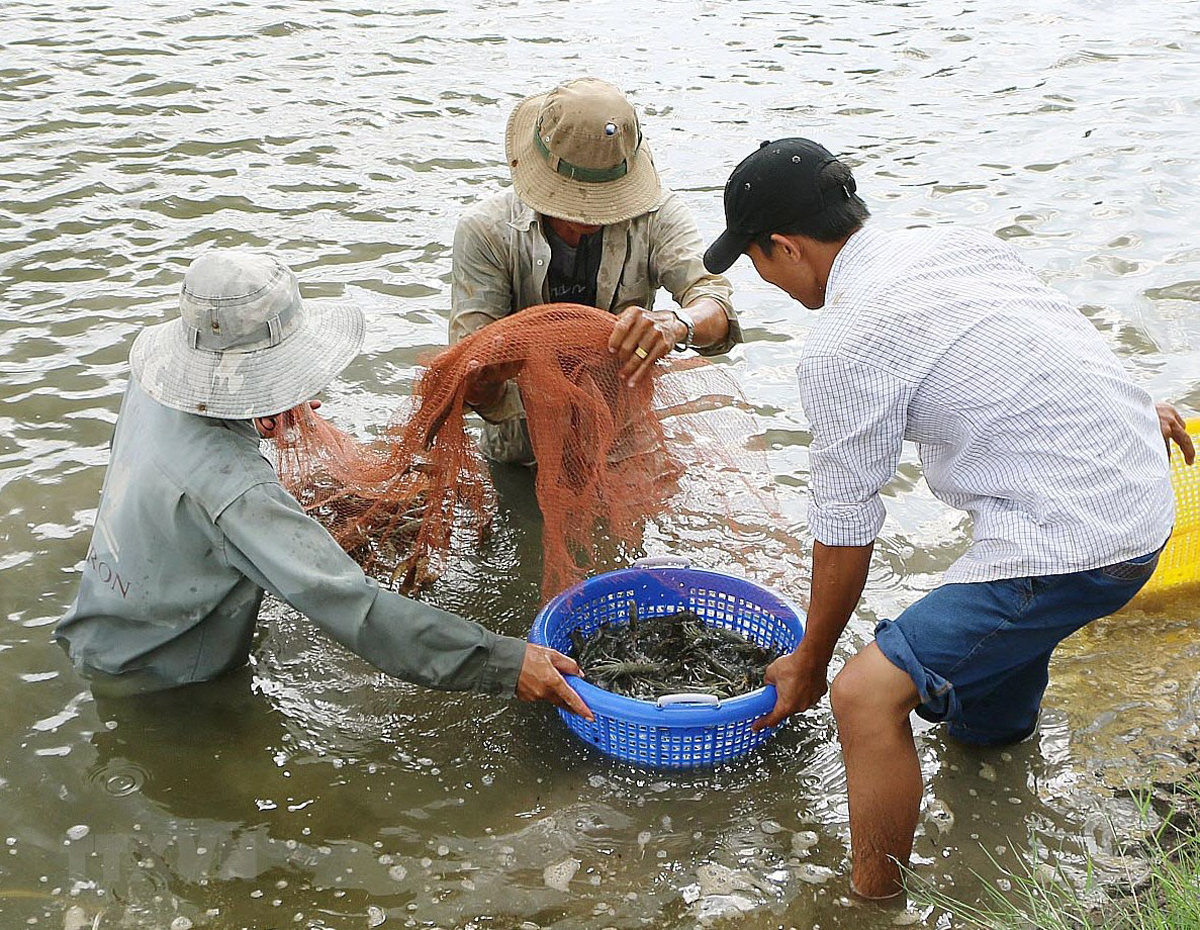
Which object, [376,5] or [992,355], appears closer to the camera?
[992,355]

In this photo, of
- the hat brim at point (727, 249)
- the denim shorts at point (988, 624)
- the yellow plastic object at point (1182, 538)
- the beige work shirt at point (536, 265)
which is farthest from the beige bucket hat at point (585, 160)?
the yellow plastic object at point (1182, 538)

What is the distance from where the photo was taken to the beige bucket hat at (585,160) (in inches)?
151

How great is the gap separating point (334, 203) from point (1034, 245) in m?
4.22

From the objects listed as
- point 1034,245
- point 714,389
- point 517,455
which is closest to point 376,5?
point 1034,245

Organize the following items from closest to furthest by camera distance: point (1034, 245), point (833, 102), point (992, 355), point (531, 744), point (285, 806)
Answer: point (992, 355)
point (285, 806)
point (531, 744)
point (1034, 245)
point (833, 102)

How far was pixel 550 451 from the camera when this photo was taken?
384 centimetres

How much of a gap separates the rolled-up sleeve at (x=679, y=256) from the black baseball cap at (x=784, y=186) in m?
1.30

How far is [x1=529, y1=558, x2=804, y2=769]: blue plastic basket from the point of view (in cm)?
339

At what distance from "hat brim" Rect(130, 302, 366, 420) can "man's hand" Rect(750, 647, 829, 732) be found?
1.46 metres

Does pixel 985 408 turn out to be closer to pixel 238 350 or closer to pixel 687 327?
pixel 687 327

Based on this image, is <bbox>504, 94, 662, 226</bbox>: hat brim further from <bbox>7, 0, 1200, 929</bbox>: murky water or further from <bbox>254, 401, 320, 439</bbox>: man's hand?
<bbox>7, 0, 1200, 929</bbox>: murky water

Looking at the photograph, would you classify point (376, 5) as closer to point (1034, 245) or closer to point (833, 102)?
point (833, 102)

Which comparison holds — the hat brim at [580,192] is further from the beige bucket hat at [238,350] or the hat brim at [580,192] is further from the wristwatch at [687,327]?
the beige bucket hat at [238,350]

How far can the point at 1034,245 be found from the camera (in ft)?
23.2
